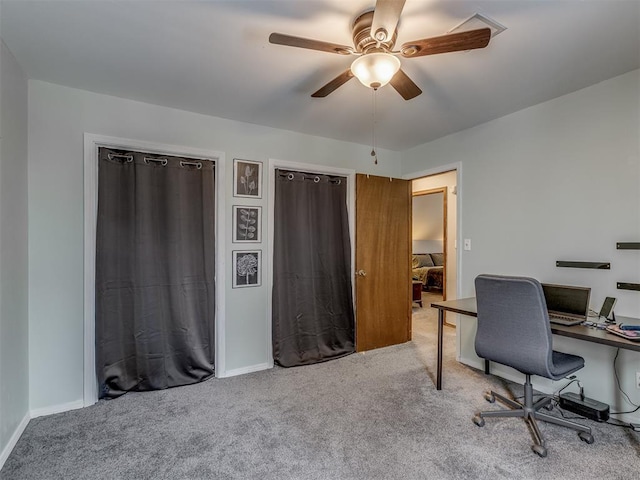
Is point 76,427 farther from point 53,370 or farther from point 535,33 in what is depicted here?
point 535,33

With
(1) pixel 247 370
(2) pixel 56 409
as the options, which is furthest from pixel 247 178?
(2) pixel 56 409

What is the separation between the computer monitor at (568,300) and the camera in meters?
2.22

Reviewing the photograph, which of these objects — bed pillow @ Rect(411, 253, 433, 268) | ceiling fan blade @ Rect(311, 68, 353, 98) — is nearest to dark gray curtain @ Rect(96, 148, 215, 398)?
ceiling fan blade @ Rect(311, 68, 353, 98)

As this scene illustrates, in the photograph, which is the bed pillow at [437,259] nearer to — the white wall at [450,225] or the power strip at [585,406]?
the white wall at [450,225]

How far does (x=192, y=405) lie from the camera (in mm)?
2477

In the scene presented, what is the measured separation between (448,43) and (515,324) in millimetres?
1650

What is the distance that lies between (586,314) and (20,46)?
12.9 feet

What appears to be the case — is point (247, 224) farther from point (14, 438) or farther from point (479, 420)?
point (479, 420)

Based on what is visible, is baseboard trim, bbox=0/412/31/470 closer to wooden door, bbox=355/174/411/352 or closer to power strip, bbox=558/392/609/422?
wooden door, bbox=355/174/411/352

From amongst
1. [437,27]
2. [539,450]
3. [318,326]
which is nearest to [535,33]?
[437,27]

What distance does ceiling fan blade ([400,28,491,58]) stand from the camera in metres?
1.45

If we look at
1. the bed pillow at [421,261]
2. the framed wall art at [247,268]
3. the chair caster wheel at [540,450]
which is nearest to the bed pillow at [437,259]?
the bed pillow at [421,261]

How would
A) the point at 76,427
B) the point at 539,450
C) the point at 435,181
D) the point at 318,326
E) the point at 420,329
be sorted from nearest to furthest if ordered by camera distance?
the point at 539,450 < the point at 76,427 < the point at 318,326 < the point at 420,329 < the point at 435,181

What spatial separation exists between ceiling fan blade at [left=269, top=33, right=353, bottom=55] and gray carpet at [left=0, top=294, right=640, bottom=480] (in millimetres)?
2164
